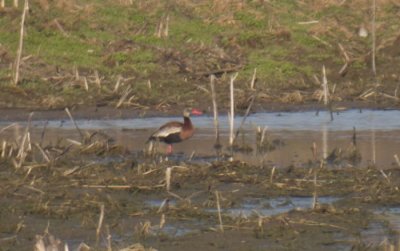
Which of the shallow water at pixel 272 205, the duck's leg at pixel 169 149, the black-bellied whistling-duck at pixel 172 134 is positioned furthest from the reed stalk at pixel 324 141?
the shallow water at pixel 272 205

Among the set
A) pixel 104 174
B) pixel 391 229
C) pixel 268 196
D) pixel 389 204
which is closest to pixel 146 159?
pixel 104 174

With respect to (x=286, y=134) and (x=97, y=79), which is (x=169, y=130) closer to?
(x=286, y=134)

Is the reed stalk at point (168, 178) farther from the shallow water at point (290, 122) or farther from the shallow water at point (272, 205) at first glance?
the shallow water at point (290, 122)

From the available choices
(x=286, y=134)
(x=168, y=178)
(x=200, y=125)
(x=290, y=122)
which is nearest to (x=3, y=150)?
(x=168, y=178)

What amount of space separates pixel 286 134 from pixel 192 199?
595 centimetres

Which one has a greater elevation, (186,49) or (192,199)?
(186,49)

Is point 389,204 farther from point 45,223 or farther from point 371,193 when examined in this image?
point 45,223

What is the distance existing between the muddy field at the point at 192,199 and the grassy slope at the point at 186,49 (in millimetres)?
5195

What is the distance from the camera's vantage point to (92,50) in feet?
74.9

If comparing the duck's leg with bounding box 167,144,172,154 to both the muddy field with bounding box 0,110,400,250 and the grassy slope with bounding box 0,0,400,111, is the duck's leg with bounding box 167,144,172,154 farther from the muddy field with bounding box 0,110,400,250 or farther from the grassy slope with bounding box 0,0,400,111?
the grassy slope with bounding box 0,0,400,111

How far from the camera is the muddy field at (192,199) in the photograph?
10.2 m

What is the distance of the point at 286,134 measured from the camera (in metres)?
17.8

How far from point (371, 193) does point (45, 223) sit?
330 cm

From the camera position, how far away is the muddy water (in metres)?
15.4
